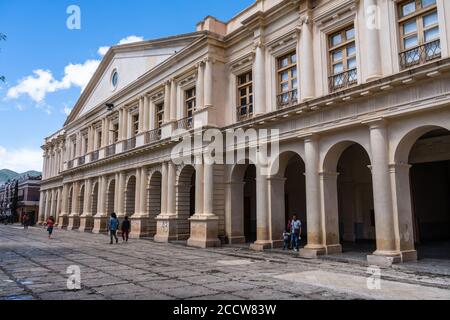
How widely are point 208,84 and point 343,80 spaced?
6.71 metres

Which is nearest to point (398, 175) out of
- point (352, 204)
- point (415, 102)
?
point (415, 102)

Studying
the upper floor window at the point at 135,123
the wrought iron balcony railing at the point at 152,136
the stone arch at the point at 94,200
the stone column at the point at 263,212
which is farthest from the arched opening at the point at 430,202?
the stone arch at the point at 94,200

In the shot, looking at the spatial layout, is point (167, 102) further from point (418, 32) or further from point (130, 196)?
point (418, 32)

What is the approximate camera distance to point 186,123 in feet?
62.9

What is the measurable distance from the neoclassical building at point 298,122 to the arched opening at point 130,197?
67 mm

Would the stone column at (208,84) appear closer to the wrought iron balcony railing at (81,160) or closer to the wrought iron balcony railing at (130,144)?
the wrought iron balcony railing at (130,144)

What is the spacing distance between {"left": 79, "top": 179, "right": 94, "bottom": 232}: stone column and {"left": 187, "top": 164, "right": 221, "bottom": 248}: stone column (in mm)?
14196

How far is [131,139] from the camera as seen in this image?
23.8 m

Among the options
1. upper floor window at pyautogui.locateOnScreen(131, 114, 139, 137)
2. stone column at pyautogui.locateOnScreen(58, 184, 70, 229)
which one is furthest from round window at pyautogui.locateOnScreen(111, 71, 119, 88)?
stone column at pyautogui.locateOnScreen(58, 184, 70, 229)

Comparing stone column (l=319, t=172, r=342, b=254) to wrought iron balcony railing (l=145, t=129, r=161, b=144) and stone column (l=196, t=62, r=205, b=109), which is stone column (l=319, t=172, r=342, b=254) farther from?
wrought iron balcony railing (l=145, t=129, r=161, b=144)

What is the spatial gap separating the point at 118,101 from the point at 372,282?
70.6 ft

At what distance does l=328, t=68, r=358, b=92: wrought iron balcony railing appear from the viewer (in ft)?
40.4

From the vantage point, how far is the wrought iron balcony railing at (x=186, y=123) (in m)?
18.8
